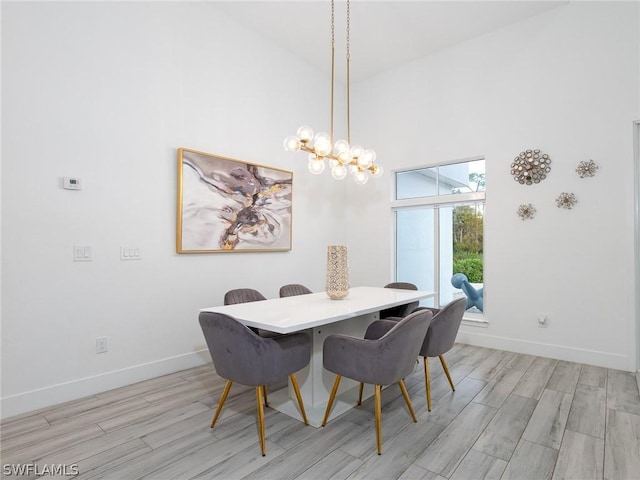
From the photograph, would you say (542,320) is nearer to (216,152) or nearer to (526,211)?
(526,211)

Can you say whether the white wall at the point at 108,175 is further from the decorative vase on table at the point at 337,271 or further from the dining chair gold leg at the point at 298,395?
the dining chair gold leg at the point at 298,395

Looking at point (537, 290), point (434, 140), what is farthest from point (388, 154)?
point (537, 290)

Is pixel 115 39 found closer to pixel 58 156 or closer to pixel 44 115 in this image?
pixel 44 115

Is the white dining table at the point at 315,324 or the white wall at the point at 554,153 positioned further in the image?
the white wall at the point at 554,153

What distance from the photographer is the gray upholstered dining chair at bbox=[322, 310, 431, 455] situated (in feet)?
6.59

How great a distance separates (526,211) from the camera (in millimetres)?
3891

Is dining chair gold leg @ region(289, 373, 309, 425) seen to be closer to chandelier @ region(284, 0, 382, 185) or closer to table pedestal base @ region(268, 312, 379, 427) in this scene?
table pedestal base @ region(268, 312, 379, 427)

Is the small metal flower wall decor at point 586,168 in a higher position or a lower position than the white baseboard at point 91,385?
higher

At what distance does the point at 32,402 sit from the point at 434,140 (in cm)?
486

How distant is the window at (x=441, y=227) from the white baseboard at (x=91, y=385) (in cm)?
300

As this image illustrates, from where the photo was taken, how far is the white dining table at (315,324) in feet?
7.09

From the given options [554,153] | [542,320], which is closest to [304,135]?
[554,153]

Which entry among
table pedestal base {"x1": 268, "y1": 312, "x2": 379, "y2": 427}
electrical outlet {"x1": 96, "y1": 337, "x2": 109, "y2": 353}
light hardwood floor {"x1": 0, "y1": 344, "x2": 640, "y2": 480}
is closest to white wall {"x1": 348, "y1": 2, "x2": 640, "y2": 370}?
light hardwood floor {"x1": 0, "y1": 344, "x2": 640, "y2": 480}

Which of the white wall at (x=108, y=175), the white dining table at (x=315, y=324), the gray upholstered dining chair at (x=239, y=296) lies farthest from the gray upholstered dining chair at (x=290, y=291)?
the white wall at (x=108, y=175)
